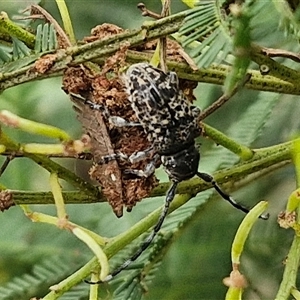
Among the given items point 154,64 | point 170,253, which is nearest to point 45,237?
point 170,253

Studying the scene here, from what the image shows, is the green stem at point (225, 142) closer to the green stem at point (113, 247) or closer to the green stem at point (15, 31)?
the green stem at point (113, 247)

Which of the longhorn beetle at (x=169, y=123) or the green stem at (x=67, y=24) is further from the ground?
the green stem at (x=67, y=24)

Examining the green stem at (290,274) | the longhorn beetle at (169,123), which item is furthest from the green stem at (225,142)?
the green stem at (290,274)

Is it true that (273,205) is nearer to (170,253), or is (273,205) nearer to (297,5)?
(170,253)

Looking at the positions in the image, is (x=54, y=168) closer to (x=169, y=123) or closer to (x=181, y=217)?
(x=169, y=123)

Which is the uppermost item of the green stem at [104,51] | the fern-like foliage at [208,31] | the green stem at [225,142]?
the fern-like foliage at [208,31]

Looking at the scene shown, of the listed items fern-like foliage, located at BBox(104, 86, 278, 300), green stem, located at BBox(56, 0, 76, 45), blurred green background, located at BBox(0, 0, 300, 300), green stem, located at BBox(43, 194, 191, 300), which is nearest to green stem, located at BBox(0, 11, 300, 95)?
green stem, located at BBox(56, 0, 76, 45)

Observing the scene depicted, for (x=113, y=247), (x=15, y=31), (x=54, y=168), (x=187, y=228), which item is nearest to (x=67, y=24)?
(x=15, y=31)
